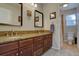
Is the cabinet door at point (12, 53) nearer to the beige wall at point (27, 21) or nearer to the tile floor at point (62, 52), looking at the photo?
the beige wall at point (27, 21)

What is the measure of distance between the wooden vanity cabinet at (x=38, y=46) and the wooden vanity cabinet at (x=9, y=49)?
59 centimetres

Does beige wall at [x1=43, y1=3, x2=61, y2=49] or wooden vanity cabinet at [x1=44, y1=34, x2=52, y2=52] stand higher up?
beige wall at [x1=43, y1=3, x2=61, y2=49]

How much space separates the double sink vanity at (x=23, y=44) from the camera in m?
1.23

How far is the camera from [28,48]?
5.73ft

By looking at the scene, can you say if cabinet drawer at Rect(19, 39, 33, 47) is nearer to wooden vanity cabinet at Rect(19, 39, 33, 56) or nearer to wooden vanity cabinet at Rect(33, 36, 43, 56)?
wooden vanity cabinet at Rect(19, 39, 33, 56)

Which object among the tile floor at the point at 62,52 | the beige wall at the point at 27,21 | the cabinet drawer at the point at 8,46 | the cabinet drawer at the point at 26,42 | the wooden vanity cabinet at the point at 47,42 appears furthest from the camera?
the wooden vanity cabinet at the point at 47,42

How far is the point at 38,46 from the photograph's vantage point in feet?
7.04

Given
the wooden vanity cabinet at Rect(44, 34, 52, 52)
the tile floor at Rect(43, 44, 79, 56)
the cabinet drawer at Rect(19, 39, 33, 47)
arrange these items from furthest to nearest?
the wooden vanity cabinet at Rect(44, 34, 52, 52)
the tile floor at Rect(43, 44, 79, 56)
the cabinet drawer at Rect(19, 39, 33, 47)

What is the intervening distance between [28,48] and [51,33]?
2.39ft

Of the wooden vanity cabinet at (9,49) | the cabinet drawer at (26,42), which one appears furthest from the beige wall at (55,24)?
the wooden vanity cabinet at (9,49)

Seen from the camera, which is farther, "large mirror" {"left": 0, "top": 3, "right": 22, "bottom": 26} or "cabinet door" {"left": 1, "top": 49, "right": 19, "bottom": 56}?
"large mirror" {"left": 0, "top": 3, "right": 22, "bottom": 26}

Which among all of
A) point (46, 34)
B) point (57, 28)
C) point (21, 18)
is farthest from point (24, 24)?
point (57, 28)

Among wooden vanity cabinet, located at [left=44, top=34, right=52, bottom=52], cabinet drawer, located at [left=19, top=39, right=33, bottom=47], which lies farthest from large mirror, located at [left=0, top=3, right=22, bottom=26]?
wooden vanity cabinet, located at [left=44, top=34, right=52, bottom=52]

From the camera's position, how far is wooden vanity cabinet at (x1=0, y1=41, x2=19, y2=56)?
119cm
